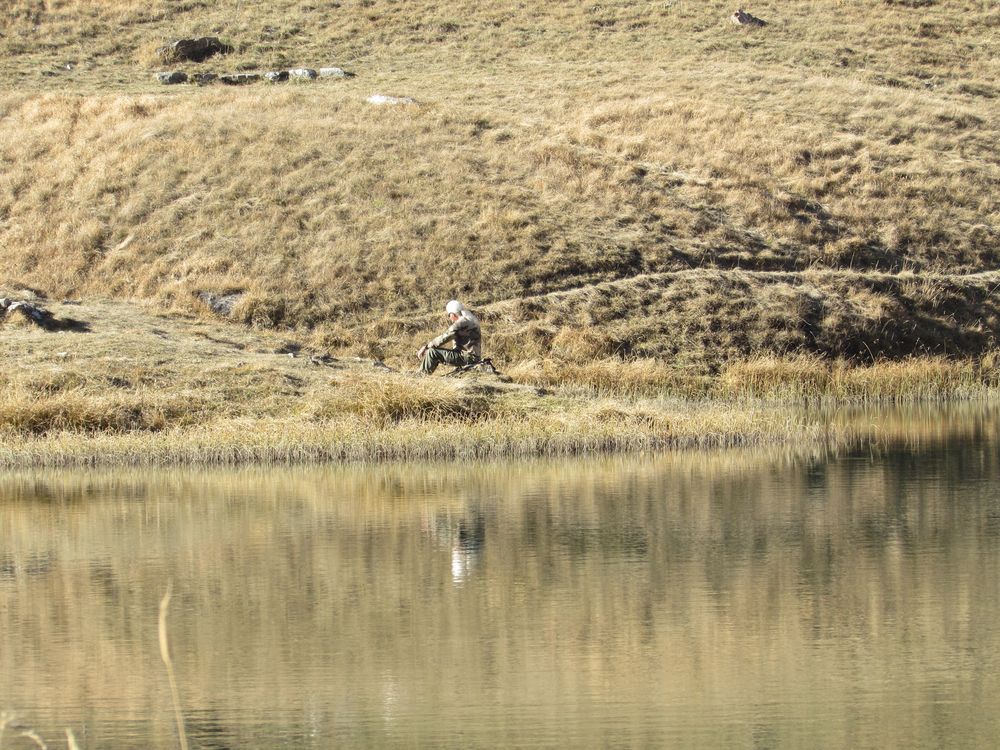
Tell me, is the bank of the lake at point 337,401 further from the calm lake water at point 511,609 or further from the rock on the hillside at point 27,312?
the calm lake water at point 511,609

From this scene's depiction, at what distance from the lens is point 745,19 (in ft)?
233

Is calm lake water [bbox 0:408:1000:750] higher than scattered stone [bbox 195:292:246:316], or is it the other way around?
calm lake water [bbox 0:408:1000:750]

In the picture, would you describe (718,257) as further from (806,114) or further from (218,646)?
(218,646)

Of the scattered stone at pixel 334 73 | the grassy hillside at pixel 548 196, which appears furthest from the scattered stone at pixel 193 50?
the scattered stone at pixel 334 73

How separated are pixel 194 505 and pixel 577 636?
9.43m

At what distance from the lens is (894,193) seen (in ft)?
169

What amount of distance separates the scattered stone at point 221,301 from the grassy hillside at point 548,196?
36 cm

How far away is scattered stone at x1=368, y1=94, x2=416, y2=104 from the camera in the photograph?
56.2 m

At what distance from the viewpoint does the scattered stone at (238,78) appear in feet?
208

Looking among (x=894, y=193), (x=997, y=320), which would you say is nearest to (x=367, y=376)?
(x=997, y=320)

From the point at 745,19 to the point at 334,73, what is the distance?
61.7 feet

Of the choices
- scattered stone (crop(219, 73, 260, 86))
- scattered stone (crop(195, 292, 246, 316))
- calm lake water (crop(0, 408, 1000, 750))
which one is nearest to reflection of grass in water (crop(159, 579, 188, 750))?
calm lake water (crop(0, 408, 1000, 750))

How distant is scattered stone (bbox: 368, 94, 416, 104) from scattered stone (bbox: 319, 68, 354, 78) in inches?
268

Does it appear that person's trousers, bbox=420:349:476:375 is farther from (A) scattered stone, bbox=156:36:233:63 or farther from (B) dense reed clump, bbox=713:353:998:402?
(A) scattered stone, bbox=156:36:233:63
